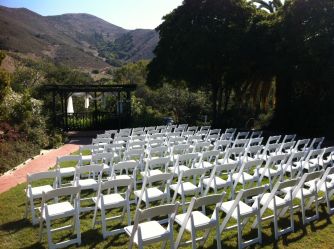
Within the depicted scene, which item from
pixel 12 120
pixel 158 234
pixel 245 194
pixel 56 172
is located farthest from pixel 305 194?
pixel 12 120

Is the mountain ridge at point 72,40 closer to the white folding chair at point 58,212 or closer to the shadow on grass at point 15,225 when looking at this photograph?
the shadow on grass at point 15,225

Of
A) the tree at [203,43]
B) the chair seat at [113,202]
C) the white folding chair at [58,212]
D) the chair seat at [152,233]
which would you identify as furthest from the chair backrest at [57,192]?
the tree at [203,43]

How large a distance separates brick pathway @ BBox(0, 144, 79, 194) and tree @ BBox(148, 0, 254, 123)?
8.61 metres

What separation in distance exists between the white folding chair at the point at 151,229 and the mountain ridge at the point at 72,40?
64395 millimetres

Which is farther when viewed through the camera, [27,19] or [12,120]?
[27,19]

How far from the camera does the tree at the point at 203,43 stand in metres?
19.5

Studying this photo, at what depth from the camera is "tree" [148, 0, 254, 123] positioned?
19.5 meters

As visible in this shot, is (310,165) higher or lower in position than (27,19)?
lower

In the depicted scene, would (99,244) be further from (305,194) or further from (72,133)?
(72,133)

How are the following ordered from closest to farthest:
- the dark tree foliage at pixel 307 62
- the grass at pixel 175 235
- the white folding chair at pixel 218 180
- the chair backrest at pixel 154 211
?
the chair backrest at pixel 154 211
the grass at pixel 175 235
the white folding chair at pixel 218 180
the dark tree foliage at pixel 307 62

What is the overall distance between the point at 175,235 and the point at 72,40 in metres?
104

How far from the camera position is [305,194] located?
6324 mm

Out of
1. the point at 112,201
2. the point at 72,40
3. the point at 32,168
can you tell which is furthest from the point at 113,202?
the point at 72,40

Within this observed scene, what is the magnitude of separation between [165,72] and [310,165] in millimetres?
14303
